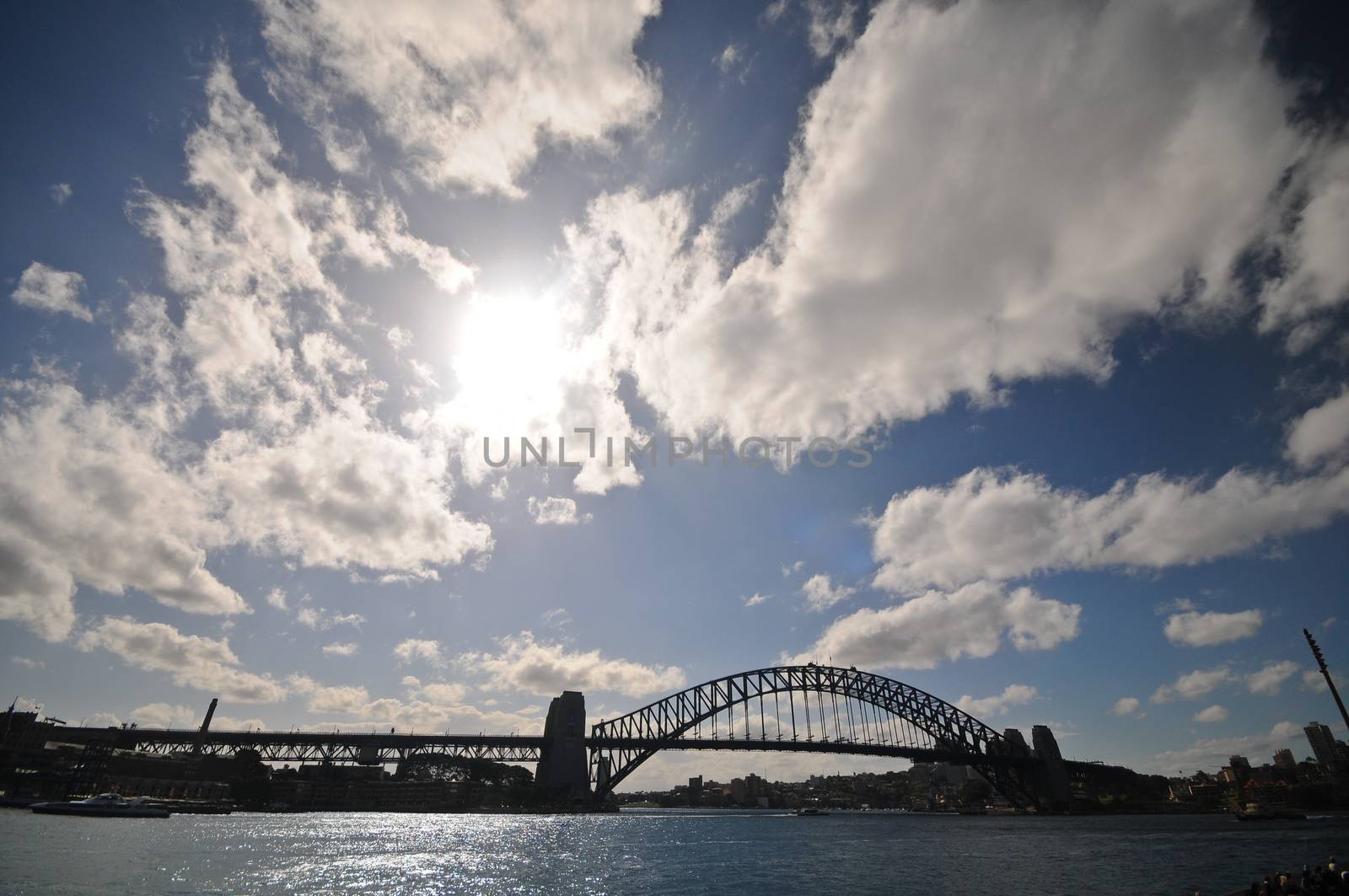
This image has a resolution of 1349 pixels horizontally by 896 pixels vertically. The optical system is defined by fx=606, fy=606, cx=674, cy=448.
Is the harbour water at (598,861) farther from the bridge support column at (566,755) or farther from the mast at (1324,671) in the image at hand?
the bridge support column at (566,755)

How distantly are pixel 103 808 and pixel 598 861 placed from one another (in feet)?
214

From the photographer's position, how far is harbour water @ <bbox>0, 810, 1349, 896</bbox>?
102ft

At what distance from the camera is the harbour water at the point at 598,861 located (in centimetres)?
3103

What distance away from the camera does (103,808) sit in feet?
226

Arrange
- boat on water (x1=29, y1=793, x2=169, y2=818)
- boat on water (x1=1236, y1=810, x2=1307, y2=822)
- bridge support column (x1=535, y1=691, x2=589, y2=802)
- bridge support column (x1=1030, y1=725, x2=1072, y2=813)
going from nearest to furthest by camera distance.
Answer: boat on water (x1=29, y1=793, x2=169, y2=818)
boat on water (x1=1236, y1=810, x2=1307, y2=822)
bridge support column (x1=535, y1=691, x2=589, y2=802)
bridge support column (x1=1030, y1=725, x2=1072, y2=813)

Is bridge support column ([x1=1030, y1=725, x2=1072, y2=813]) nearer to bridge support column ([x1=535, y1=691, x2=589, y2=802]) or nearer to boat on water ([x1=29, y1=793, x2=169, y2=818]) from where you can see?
bridge support column ([x1=535, y1=691, x2=589, y2=802])

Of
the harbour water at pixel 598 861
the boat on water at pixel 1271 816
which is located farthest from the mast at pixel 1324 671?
the boat on water at pixel 1271 816

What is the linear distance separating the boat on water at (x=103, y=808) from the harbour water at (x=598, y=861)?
3.03m

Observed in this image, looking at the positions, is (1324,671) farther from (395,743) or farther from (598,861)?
(395,743)

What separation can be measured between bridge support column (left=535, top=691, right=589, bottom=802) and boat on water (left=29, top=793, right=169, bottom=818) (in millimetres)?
53347

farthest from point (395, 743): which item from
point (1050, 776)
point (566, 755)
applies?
point (1050, 776)

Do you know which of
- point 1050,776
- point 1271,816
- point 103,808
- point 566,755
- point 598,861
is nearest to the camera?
point 598,861

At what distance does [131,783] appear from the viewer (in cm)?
11019

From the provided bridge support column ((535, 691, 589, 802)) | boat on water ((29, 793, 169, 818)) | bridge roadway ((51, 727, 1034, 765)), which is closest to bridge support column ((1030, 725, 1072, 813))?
bridge roadway ((51, 727, 1034, 765))
